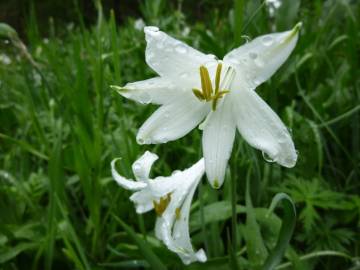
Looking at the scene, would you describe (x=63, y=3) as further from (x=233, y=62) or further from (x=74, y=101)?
(x=233, y=62)

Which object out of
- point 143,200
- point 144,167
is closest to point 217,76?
point 144,167

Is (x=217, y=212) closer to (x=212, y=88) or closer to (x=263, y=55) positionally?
(x=212, y=88)

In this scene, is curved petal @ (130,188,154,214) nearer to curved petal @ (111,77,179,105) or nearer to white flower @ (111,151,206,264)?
white flower @ (111,151,206,264)

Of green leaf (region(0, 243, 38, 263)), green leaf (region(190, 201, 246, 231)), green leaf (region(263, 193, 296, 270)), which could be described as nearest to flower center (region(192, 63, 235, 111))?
green leaf (region(263, 193, 296, 270))

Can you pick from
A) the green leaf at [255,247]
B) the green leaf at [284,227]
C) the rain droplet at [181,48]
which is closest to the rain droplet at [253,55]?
the rain droplet at [181,48]

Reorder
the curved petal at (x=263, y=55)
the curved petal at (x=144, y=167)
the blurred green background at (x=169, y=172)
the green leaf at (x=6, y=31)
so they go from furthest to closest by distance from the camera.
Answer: the green leaf at (x=6, y=31)
the blurred green background at (x=169, y=172)
the curved petal at (x=144, y=167)
the curved petal at (x=263, y=55)

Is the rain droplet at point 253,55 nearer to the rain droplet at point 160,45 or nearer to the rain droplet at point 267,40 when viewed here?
the rain droplet at point 267,40
